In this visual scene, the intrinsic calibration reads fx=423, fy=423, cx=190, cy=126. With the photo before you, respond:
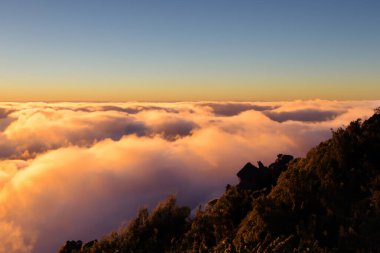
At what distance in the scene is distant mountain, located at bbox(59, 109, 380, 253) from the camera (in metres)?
14.4

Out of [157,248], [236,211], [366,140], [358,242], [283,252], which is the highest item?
[366,140]

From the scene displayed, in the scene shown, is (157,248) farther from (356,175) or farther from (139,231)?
(356,175)

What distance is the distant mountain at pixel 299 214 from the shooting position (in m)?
14.4

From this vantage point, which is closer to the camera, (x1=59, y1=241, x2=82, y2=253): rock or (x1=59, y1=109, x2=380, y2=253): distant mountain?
(x1=59, y1=109, x2=380, y2=253): distant mountain

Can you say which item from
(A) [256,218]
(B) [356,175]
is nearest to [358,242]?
(A) [256,218]

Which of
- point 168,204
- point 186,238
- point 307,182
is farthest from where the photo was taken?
point 168,204

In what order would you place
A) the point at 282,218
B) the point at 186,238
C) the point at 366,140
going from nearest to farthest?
1. the point at 282,218
2. the point at 186,238
3. the point at 366,140

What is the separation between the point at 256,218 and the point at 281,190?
317 centimetres

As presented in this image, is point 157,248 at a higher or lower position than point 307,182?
lower

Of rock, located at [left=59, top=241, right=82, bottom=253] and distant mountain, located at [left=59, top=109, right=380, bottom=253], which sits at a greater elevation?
distant mountain, located at [left=59, top=109, right=380, bottom=253]

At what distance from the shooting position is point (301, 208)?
16828 millimetres

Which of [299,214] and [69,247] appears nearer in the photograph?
[299,214]

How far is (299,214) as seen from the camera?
659 inches

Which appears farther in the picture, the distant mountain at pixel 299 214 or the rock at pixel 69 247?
the rock at pixel 69 247
